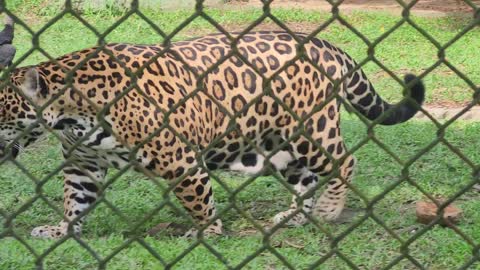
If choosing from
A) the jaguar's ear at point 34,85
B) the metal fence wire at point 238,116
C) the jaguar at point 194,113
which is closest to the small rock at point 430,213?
the jaguar at point 194,113

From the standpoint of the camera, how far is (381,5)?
44.8 ft

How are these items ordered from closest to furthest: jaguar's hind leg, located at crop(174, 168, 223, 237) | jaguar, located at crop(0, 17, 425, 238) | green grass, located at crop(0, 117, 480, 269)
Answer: green grass, located at crop(0, 117, 480, 269) < jaguar, located at crop(0, 17, 425, 238) < jaguar's hind leg, located at crop(174, 168, 223, 237)

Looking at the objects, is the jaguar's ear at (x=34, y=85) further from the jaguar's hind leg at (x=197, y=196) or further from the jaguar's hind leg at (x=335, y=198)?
the jaguar's hind leg at (x=335, y=198)

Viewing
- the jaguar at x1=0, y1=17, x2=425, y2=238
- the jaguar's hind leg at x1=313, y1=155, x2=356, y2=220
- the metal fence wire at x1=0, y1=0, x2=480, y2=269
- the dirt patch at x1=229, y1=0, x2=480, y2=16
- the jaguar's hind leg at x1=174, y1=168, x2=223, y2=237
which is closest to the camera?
the metal fence wire at x1=0, y1=0, x2=480, y2=269

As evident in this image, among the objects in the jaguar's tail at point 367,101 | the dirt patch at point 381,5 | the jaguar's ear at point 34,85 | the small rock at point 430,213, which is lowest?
the small rock at point 430,213

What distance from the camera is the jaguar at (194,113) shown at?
5.46m

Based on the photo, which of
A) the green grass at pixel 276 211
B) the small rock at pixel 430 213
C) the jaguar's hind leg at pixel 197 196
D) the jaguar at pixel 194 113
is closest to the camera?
the green grass at pixel 276 211

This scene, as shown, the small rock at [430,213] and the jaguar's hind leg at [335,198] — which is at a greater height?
the jaguar's hind leg at [335,198]

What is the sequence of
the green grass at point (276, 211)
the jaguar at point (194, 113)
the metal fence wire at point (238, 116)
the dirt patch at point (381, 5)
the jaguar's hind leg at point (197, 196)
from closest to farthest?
the metal fence wire at point (238, 116)
the green grass at point (276, 211)
the jaguar at point (194, 113)
the jaguar's hind leg at point (197, 196)
the dirt patch at point (381, 5)

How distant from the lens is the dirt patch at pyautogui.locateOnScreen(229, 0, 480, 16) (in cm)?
1326

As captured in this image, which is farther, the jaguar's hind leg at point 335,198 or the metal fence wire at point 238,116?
the jaguar's hind leg at point 335,198

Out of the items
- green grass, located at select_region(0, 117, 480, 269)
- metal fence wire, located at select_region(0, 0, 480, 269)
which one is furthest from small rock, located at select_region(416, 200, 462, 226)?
metal fence wire, located at select_region(0, 0, 480, 269)

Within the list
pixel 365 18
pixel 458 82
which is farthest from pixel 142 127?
pixel 365 18

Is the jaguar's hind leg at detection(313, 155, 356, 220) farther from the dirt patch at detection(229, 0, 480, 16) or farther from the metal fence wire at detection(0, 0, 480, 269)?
the dirt patch at detection(229, 0, 480, 16)
